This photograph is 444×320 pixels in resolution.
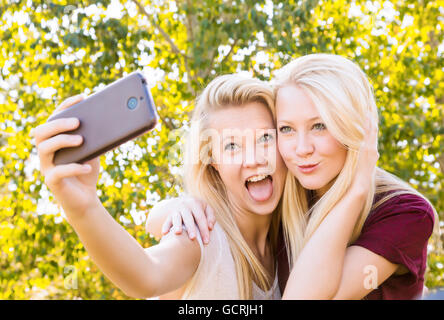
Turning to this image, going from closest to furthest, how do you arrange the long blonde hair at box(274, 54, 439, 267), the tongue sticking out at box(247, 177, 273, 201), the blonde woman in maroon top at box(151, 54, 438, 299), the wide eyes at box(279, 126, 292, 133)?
1. the blonde woman in maroon top at box(151, 54, 438, 299)
2. the long blonde hair at box(274, 54, 439, 267)
3. the wide eyes at box(279, 126, 292, 133)
4. the tongue sticking out at box(247, 177, 273, 201)

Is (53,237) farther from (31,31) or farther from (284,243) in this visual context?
(284,243)

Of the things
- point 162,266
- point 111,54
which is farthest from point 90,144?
point 111,54

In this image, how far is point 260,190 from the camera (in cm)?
256

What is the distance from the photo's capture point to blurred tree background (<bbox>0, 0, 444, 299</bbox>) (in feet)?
17.0

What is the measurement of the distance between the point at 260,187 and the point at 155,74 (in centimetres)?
367

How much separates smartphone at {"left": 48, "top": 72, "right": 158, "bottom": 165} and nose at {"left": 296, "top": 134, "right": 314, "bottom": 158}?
39.0 inches

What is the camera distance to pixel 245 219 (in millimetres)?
2590

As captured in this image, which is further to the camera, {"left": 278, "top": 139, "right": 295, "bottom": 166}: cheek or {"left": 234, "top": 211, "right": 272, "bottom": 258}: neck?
{"left": 234, "top": 211, "right": 272, "bottom": 258}: neck

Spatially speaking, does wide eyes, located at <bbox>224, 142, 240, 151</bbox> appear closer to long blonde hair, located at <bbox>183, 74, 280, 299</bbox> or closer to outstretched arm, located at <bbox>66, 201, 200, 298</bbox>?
long blonde hair, located at <bbox>183, 74, 280, 299</bbox>

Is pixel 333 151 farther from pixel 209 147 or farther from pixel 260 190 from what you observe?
pixel 209 147

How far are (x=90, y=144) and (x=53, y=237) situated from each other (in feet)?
14.7

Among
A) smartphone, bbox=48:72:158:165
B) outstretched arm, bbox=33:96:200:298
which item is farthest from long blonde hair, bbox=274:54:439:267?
smartphone, bbox=48:72:158:165

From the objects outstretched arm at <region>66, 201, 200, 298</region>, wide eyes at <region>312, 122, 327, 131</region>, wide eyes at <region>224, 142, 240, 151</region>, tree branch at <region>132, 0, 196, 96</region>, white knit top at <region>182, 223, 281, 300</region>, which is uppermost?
tree branch at <region>132, 0, 196, 96</region>

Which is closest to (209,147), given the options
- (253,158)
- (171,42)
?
(253,158)
